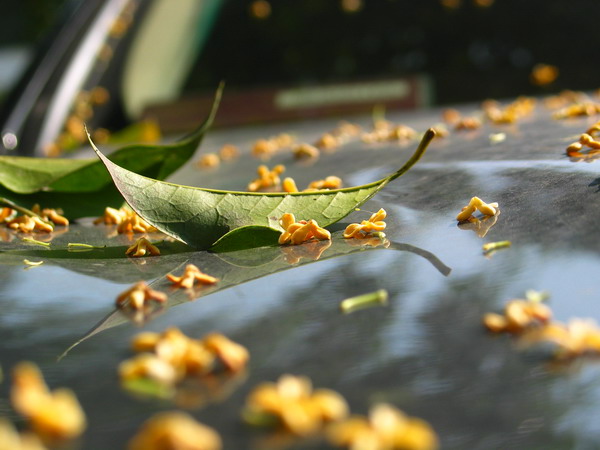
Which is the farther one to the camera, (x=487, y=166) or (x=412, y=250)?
(x=487, y=166)

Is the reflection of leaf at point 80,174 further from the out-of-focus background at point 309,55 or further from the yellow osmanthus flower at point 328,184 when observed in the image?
the out-of-focus background at point 309,55

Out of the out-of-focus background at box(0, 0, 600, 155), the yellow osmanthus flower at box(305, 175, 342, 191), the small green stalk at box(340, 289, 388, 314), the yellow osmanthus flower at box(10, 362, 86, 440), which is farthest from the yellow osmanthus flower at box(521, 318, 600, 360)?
the out-of-focus background at box(0, 0, 600, 155)

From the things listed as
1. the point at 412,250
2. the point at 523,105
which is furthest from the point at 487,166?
the point at 523,105

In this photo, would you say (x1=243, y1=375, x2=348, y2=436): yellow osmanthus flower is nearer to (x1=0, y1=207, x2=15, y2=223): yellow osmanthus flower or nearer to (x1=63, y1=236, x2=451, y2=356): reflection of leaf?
(x1=63, y1=236, x2=451, y2=356): reflection of leaf

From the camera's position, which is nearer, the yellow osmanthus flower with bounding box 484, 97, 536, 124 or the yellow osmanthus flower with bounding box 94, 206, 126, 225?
the yellow osmanthus flower with bounding box 94, 206, 126, 225

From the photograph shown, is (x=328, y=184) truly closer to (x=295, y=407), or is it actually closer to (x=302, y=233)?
(x=302, y=233)

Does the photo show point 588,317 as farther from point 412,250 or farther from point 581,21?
point 581,21

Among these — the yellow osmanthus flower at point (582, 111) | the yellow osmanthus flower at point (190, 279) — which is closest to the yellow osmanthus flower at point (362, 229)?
the yellow osmanthus flower at point (190, 279)
